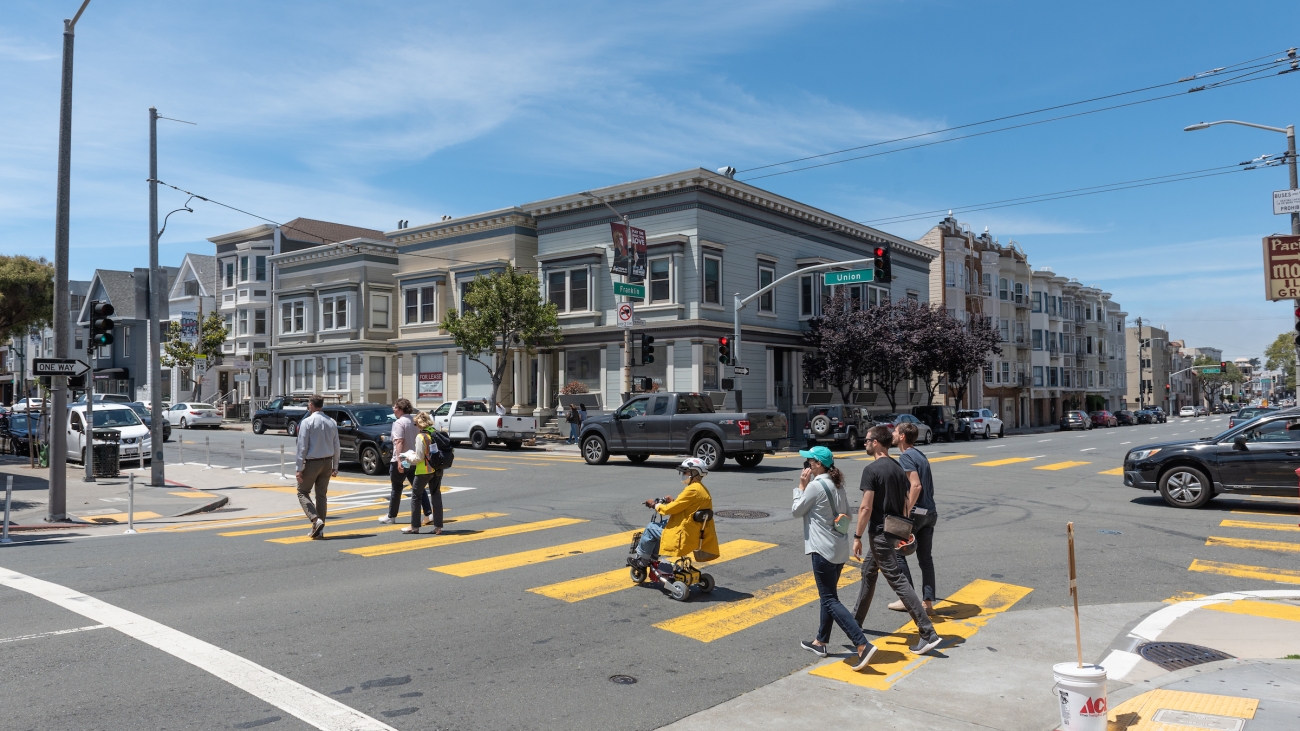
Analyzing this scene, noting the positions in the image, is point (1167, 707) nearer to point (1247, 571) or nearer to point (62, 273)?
point (1247, 571)

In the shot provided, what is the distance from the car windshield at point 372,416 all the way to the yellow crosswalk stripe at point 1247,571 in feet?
60.8

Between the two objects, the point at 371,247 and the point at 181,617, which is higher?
the point at 371,247

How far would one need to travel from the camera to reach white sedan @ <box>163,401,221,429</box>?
145 feet

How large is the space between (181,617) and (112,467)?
620 inches

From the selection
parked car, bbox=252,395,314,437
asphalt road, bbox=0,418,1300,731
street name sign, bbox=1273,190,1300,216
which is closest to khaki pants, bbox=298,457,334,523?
asphalt road, bbox=0,418,1300,731

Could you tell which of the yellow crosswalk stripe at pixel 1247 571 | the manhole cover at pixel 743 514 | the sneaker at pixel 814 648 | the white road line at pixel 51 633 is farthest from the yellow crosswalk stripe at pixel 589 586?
the yellow crosswalk stripe at pixel 1247 571

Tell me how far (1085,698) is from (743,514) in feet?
30.3

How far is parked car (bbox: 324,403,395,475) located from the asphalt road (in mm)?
7032

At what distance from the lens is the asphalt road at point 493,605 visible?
18.4ft

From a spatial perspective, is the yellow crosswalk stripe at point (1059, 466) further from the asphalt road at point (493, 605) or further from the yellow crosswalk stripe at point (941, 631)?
the yellow crosswalk stripe at point (941, 631)

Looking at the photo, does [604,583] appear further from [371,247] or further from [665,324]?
[371,247]

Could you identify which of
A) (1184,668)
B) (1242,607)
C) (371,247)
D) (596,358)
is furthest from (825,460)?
(371,247)

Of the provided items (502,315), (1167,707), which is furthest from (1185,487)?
(502,315)

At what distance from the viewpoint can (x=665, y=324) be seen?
3431 cm
